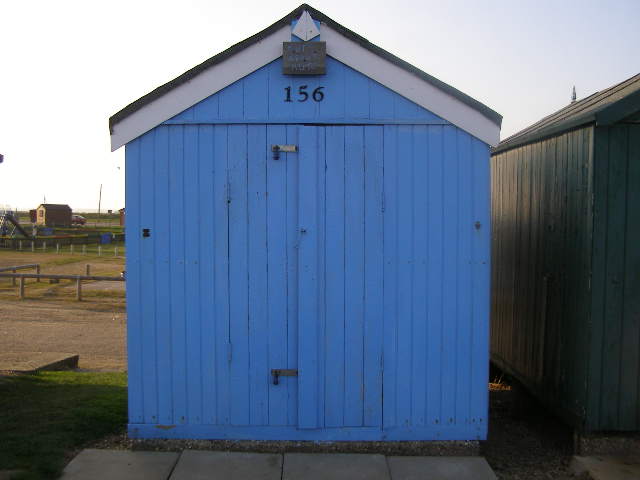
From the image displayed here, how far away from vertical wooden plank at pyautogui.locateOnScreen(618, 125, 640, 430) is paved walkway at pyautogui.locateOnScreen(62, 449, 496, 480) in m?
1.35

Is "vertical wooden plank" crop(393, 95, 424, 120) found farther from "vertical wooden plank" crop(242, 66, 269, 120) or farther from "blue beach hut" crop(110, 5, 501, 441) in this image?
"vertical wooden plank" crop(242, 66, 269, 120)

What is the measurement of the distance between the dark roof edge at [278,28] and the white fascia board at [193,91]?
0.03 m

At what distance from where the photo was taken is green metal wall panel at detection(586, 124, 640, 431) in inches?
194

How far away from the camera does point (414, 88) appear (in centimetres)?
479

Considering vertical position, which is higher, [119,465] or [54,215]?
[54,215]

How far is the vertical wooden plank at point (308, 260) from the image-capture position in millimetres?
4840

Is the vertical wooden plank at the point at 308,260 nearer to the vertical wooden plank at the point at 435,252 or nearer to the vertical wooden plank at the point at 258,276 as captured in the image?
the vertical wooden plank at the point at 258,276

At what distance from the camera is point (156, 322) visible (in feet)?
16.1

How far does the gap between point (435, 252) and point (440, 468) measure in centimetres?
167

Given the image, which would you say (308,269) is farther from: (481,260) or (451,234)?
(481,260)

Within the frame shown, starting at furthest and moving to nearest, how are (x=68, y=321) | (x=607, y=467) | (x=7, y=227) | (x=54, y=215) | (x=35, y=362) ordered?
(x=54, y=215) → (x=7, y=227) → (x=68, y=321) → (x=35, y=362) → (x=607, y=467)

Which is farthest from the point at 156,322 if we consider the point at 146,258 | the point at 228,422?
the point at 228,422

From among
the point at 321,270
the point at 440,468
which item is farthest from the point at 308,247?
the point at 440,468

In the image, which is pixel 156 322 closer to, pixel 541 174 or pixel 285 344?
pixel 285 344
